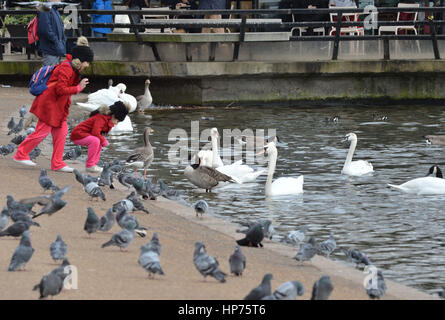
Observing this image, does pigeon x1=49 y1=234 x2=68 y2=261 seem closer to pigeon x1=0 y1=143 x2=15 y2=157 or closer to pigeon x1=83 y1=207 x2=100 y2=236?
pigeon x1=83 y1=207 x2=100 y2=236

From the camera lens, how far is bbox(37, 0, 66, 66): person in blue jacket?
14914mm

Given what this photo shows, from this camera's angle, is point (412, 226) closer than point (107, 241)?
No

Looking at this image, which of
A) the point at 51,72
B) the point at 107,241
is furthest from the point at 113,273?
the point at 51,72

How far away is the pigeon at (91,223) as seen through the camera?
816cm

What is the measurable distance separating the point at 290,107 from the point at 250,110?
1.13 meters

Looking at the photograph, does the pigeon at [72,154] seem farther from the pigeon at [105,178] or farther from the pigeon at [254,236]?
the pigeon at [254,236]

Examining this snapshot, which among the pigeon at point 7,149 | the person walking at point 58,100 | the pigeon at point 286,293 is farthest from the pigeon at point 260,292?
the pigeon at point 7,149

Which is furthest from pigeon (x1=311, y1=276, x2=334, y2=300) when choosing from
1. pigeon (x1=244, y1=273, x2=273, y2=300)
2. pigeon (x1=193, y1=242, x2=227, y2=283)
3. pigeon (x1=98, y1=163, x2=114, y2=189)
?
pigeon (x1=98, y1=163, x2=114, y2=189)

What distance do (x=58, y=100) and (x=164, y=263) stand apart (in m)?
4.71

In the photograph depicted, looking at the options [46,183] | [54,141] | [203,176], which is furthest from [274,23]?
[46,183]

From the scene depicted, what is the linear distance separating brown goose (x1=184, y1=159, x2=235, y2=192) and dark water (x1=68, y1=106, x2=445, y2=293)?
0.13m
